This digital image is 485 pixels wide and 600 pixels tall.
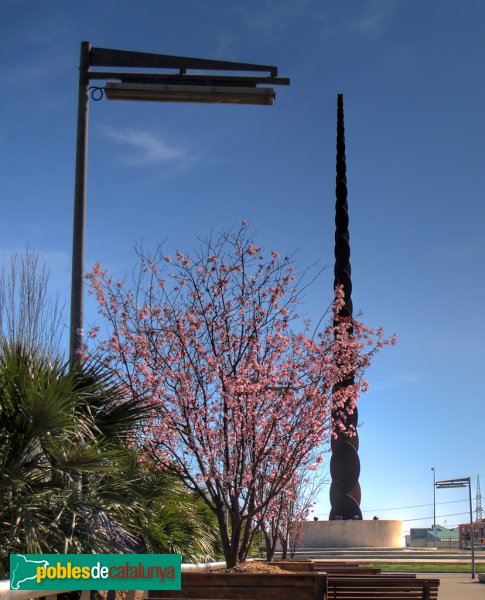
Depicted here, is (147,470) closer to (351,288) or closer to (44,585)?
(44,585)

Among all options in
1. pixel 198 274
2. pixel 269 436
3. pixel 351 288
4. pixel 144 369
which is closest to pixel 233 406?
pixel 269 436

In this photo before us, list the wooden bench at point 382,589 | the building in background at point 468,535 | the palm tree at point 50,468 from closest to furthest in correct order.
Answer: the palm tree at point 50,468
the wooden bench at point 382,589
the building in background at point 468,535

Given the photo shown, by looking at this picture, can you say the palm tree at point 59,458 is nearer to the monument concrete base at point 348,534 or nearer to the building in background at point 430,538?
the monument concrete base at point 348,534

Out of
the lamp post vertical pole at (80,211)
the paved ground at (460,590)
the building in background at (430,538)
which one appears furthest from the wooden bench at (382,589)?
the building in background at (430,538)

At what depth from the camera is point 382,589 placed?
1080cm

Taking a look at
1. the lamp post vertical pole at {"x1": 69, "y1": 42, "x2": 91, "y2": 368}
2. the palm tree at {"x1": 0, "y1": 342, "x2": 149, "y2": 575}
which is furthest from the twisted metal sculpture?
the palm tree at {"x1": 0, "y1": 342, "x2": 149, "y2": 575}

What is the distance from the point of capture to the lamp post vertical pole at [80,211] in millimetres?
8172

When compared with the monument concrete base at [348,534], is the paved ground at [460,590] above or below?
above

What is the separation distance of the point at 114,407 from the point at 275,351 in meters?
3.58

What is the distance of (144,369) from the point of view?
11.5 meters

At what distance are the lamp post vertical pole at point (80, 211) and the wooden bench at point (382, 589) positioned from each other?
508 centimetres
